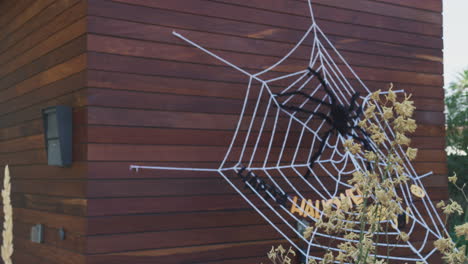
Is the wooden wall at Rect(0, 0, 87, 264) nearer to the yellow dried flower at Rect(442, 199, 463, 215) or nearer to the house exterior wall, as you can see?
the house exterior wall

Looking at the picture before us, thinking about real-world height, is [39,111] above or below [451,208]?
above

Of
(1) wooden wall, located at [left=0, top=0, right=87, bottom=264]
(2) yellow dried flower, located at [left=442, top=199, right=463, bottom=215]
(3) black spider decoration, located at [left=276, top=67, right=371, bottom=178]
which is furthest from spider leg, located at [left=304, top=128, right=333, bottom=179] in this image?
(2) yellow dried flower, located at [left=442, top=199, right=463, bottom=215]

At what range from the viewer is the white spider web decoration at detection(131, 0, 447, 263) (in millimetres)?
4340

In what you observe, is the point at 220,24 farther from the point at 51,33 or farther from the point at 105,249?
the point at 105,249

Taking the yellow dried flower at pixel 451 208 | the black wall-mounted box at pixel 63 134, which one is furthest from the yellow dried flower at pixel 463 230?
the black wall-mounted box at pixel 63 134

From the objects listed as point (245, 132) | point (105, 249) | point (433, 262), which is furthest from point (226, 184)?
point (433, 262)

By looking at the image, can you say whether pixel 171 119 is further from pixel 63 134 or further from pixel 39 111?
pixel 39 111

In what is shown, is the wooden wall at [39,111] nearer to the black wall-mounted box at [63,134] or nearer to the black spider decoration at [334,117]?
the black wall-mounted box at [63,134]

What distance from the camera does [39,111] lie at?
4605 millimetres

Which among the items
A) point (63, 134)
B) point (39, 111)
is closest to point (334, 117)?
point (63, 134)

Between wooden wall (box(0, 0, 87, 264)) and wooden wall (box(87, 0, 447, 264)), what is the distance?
0.45 feet

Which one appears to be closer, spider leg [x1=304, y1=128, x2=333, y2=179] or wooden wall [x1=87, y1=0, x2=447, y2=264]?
wooden wall [x1=87, y1=0, x2=447, y2=264]

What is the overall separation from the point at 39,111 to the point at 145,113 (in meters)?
1.14

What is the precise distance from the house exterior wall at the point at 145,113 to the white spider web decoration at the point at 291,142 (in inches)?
3.5
